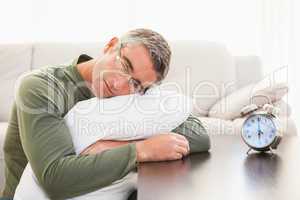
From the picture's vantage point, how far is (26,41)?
11.9 feet

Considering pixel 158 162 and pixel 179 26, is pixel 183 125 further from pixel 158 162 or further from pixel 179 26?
pixel 179 26

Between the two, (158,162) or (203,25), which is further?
(203,25)

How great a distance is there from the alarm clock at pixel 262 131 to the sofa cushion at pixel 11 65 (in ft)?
7.07

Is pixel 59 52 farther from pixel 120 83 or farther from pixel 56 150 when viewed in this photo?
pixel 56 150

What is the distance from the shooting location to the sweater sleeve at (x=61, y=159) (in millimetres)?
1077

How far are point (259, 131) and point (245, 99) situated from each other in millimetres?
1514

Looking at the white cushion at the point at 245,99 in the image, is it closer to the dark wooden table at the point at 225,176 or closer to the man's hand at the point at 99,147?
the dark wooden table at the point at 225,176

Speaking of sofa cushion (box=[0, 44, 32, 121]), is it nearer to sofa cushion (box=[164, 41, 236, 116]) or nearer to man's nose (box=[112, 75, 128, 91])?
sofa cushion (box=[164, 41, 236, 116])

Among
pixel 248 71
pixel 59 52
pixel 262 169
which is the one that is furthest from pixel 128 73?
pixel 248 71

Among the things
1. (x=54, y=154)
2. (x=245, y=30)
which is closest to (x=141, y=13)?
(x=245, y=30)

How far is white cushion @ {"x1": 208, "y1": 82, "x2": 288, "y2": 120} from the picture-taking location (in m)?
2.69

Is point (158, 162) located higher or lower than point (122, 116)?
lower

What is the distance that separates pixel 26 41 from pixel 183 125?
2.55m

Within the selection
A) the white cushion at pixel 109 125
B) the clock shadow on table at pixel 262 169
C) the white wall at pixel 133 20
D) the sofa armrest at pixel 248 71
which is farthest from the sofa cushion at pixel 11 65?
the clock shadow on table at pixel 262 169
